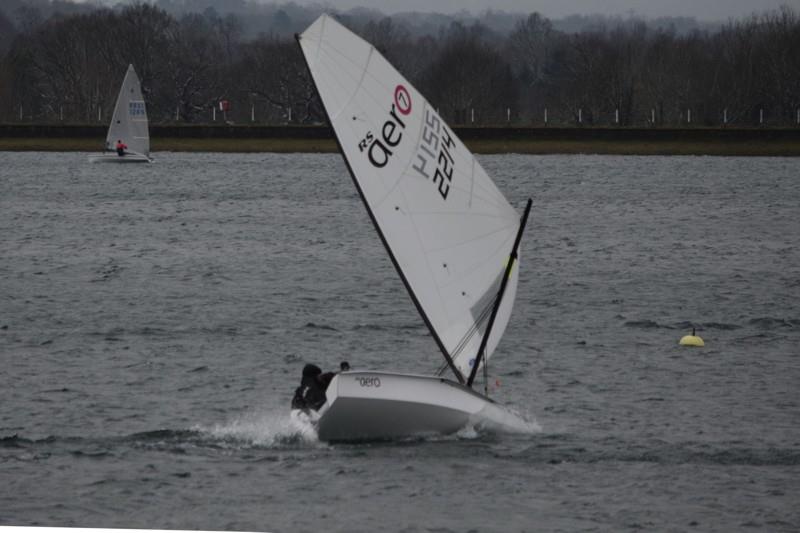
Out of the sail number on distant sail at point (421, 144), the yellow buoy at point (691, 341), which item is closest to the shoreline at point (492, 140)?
the yellow buoy at point (691, 341)

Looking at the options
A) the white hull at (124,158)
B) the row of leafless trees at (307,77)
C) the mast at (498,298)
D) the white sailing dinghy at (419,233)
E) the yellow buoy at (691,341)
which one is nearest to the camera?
the white sailing dinghy at (419,233)

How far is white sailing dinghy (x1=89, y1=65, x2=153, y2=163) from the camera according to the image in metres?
95.8

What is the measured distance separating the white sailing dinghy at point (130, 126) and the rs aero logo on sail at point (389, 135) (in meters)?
74.2

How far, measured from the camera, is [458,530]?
65.6 ft

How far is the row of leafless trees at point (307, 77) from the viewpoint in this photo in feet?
365

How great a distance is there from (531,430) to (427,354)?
8279 millimetres

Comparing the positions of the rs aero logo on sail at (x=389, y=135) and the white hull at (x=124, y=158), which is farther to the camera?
the white hull at (x=124, y=158)

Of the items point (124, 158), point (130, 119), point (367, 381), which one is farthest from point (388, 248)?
point (124, 158)

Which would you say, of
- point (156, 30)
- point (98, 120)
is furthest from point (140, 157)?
point (156, 30)

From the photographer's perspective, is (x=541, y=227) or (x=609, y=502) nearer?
(x=609, y=502)

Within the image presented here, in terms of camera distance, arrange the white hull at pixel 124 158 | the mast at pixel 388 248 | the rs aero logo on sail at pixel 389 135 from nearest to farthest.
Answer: the mast at pixel 388 248 < the rs aero logo on sail at pixel 389 135 < the white hull at pixel 124 158

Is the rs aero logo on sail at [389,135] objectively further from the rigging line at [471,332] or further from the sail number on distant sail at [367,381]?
the rigging line at [471,332]

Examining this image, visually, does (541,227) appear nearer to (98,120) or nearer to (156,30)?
(98,120)

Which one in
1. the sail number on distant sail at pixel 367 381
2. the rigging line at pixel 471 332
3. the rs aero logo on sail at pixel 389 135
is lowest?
the sail number on distant sail at pixel 367 381
